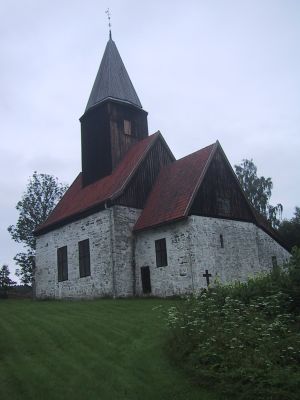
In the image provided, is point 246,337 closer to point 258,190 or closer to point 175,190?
point 175,190

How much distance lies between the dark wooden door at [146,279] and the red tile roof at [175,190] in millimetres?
1952

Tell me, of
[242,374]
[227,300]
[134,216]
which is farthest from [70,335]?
[134,216]

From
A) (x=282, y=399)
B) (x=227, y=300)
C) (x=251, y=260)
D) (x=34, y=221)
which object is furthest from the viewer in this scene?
(x=34, y=221)

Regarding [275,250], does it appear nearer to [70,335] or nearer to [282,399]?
[70,335]

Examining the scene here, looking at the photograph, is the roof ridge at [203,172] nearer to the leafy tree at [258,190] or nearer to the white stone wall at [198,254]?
the white stone wall at [198,254]

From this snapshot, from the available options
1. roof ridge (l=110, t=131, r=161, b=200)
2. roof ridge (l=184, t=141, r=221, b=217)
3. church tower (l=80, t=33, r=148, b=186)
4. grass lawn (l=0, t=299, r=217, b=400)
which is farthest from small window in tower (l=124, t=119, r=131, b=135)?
grass lawn (l=0, t=299, r=217, b=400)

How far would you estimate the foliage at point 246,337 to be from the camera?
24.0 feet

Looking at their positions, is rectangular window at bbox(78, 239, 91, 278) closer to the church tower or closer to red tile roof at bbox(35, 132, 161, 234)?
red tile roof at bbox(35, 132, 161, 234)

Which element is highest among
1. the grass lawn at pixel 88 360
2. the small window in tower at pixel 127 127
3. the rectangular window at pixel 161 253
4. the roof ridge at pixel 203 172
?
the small window in tower at pixel 127 127

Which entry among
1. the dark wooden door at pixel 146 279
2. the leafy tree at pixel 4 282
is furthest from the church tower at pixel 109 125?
the leafy tree at pixel 4 282

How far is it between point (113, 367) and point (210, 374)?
186 centimetres

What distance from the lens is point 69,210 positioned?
82.4 ft

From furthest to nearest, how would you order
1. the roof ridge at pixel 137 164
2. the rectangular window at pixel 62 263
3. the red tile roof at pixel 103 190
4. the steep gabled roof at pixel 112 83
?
the steep gabled roof at pixel 112 83
the rectangular window at pixel 62 263
the red tile roof at pixel 103 190
the roof ridge at pixel 137 164

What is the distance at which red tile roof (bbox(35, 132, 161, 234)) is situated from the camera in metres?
22.3
